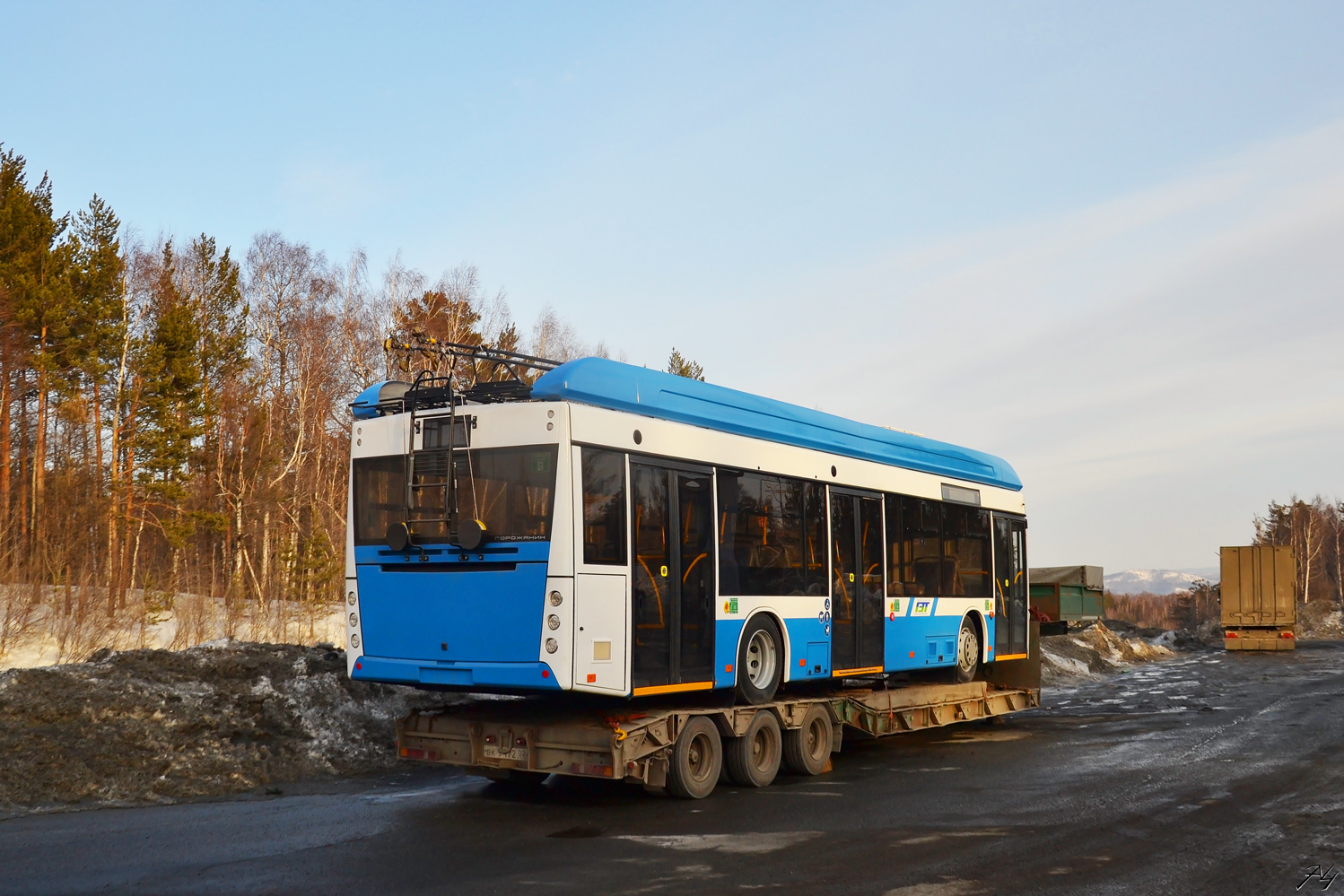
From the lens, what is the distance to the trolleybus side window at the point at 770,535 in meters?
10.8

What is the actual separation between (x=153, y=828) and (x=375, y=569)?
2690 millimetres

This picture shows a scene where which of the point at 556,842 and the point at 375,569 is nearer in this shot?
the point at 556,842

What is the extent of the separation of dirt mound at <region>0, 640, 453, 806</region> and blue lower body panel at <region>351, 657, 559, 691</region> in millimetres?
2556

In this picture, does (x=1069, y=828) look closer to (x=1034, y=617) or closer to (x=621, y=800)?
(x=621, y=800)

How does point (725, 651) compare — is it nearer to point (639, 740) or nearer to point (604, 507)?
point (639, 740)

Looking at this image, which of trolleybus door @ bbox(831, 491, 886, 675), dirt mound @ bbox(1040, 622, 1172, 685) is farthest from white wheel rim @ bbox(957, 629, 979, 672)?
dirt mound @ bbox(1040, 622, 1172, 685)

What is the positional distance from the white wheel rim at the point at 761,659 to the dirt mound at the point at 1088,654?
16.4 metres

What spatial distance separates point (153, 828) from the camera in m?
8.62

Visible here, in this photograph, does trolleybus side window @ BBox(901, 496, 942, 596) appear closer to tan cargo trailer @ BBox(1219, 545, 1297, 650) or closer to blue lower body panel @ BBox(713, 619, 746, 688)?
blue lower body panel @ BBox(713, 619, 746, 688)

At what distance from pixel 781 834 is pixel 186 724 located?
7.10 meters

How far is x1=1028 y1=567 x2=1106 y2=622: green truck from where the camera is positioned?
71.8 ft

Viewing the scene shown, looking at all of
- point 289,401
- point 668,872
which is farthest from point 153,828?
point 289,401

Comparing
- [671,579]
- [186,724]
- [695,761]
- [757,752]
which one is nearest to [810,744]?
[757,752]

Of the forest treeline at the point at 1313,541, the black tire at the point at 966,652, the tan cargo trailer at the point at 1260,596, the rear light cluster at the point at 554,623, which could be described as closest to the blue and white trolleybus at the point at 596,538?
the rear light cluster at the point at 554,623
